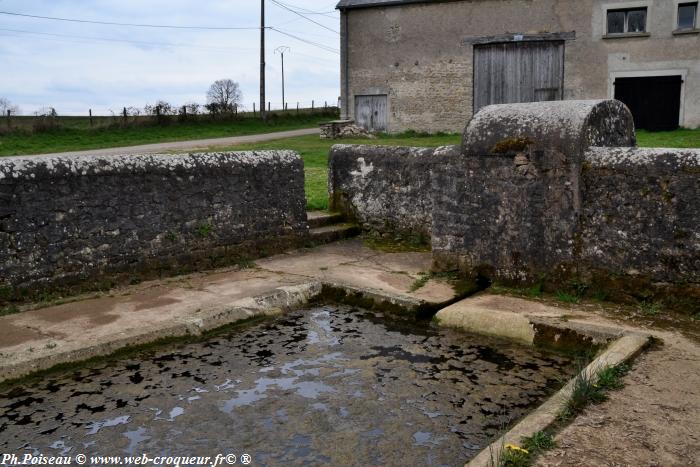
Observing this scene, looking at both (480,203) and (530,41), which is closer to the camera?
(480,203)

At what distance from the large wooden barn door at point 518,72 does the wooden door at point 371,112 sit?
3.43 meters

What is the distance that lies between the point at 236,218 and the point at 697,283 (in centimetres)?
472

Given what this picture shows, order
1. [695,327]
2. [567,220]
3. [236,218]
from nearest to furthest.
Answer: [695,327]
[567,220]
[236,218]

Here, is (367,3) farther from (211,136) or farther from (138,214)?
(138,214)

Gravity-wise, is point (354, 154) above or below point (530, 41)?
below

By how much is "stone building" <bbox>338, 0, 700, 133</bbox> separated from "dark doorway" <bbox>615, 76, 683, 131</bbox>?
0.03 metres

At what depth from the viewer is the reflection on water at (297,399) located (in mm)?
3533

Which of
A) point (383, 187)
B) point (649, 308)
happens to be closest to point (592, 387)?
point (649, 308)

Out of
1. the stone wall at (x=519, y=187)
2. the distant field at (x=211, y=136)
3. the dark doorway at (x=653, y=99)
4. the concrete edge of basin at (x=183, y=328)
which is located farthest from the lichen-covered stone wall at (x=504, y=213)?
the dark doorway at (x=653, y=99)

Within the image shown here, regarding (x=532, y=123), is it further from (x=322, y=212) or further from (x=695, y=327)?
(x=322, y=212)

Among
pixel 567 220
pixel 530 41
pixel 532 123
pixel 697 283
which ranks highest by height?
pixel 530 41

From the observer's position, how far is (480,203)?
6367 mm

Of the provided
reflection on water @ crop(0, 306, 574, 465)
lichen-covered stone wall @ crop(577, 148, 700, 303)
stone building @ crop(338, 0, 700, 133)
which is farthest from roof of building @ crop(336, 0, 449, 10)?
reflection on water @ crop(0, 306, 574, 465)

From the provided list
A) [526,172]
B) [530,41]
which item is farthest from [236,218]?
[530,41]
